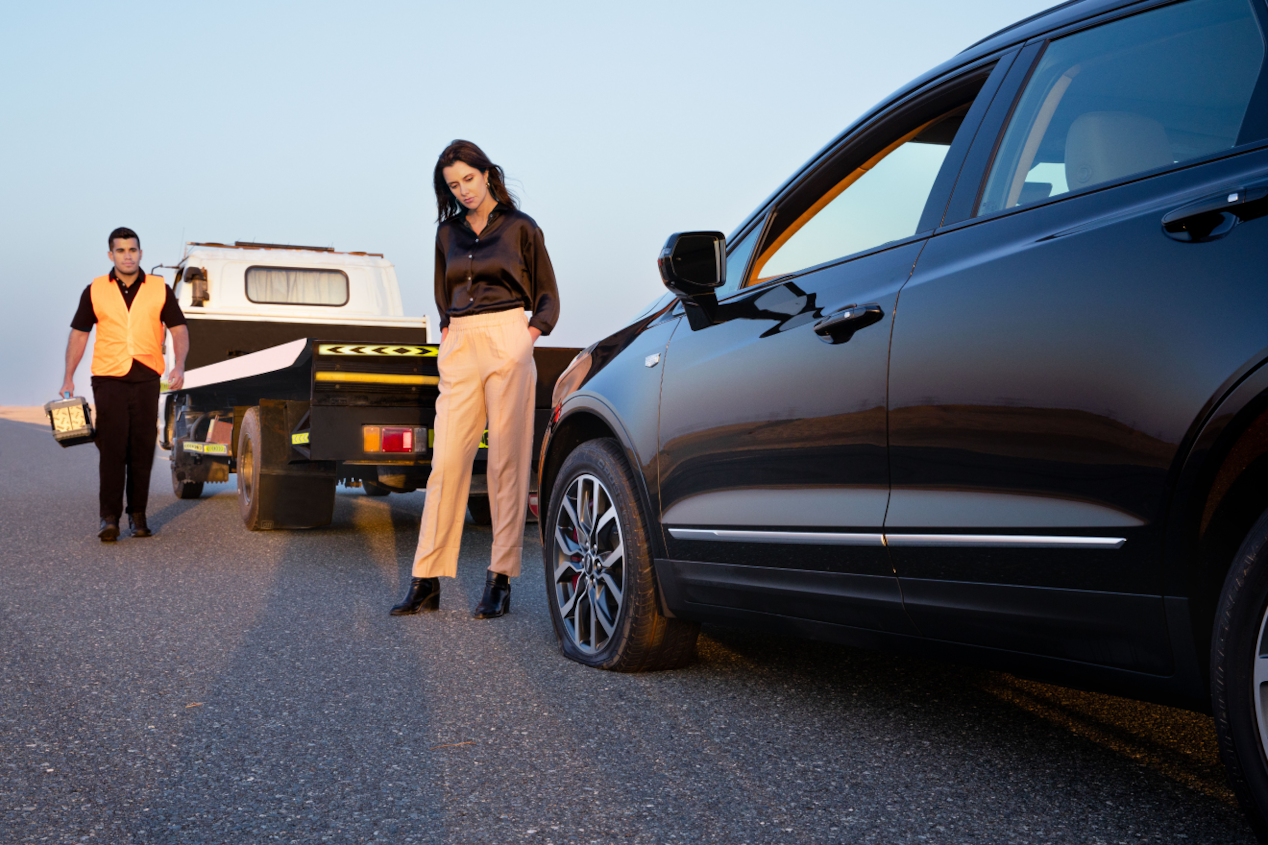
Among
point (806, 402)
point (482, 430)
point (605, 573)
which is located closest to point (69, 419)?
point (482, 430)

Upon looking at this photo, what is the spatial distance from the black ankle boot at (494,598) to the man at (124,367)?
12.3ft

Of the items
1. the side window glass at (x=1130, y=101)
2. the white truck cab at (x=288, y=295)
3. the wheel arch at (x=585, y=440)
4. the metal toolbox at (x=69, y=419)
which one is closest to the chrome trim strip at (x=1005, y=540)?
the side window glass at (x=1130, y=101)

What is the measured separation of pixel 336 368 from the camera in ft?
24.4

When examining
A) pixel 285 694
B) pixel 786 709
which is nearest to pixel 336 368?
pixel 285 694

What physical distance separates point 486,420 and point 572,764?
2.66 meters

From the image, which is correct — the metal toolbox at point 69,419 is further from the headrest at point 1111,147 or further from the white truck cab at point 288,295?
the headrest at point 1111,147

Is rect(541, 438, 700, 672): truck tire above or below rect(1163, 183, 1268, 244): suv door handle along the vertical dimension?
below

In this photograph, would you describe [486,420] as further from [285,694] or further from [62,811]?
[62,811]

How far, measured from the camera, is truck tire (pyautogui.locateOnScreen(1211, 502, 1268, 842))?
1.96 m

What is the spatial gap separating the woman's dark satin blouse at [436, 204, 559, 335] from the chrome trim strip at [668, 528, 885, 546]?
1.84 metres

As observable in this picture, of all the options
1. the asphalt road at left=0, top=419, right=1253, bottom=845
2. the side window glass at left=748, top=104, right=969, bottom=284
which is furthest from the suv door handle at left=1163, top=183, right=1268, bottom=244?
the asphalt road at left=0, top=419, right=1253, bottom=845

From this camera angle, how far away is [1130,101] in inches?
100

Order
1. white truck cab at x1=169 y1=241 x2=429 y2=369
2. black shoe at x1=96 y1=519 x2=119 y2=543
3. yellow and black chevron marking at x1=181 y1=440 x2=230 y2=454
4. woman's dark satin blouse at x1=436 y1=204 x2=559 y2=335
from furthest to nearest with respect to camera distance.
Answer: white truck cab at x1=169 y1=241 x2=429 y2=369, yellow and black chevron marking at x1=181 y1=440 x2=230 y2=454, black shoe at x1=96 y1=519 x2=119 y2=543, woman's dark satin blouse at x1=436 y1=204 x2=559 y2=335

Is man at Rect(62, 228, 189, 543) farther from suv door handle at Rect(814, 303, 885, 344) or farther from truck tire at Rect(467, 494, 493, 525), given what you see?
suv door handle at Rect(814, 303, 885, 344)
